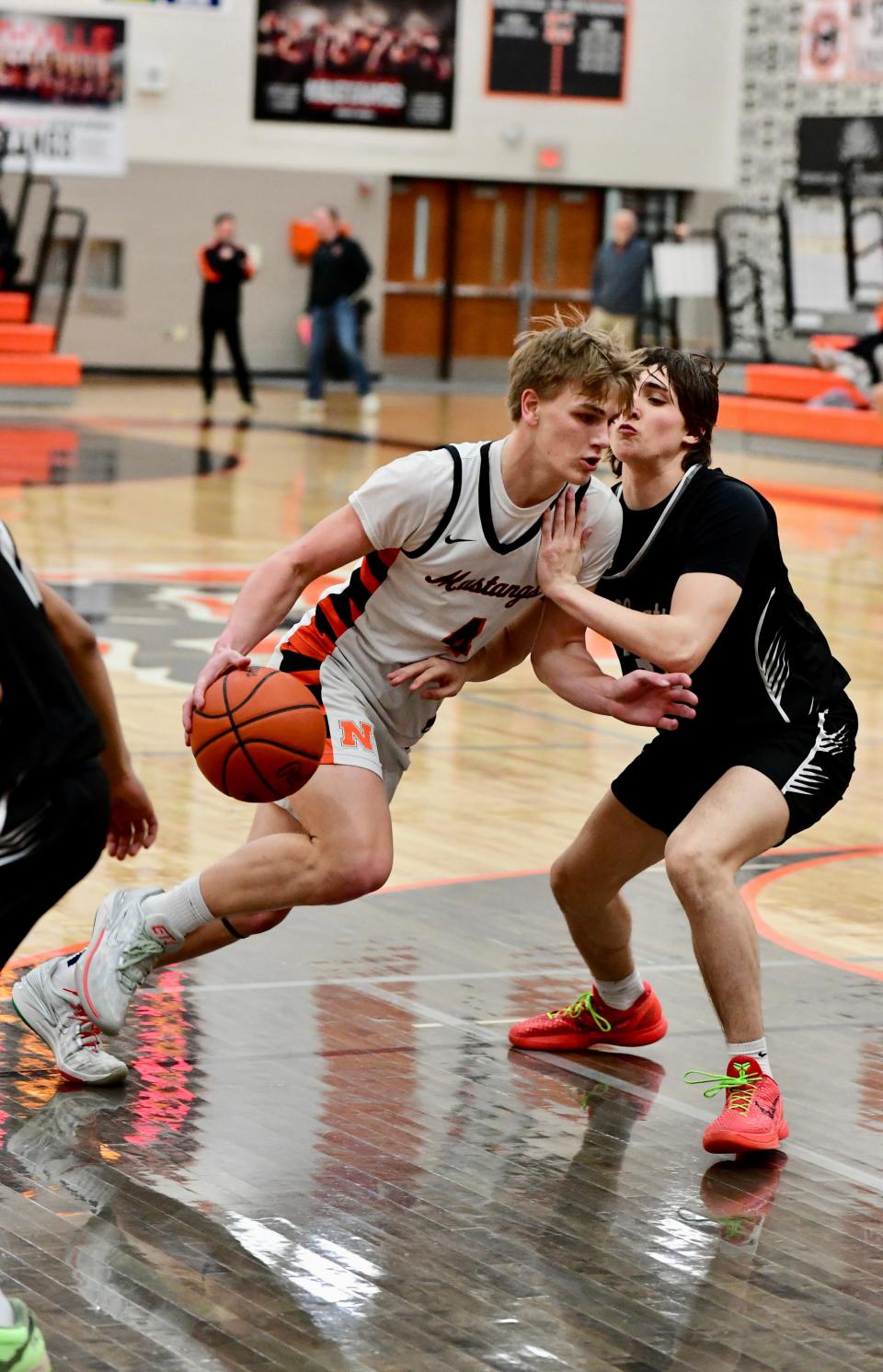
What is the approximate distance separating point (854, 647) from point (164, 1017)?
6236mm

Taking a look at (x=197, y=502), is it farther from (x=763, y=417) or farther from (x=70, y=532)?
(x=763, y=417)

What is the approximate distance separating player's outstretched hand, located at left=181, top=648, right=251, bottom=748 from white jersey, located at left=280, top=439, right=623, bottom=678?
0.39 m

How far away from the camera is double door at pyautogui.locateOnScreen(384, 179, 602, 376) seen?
30484mm

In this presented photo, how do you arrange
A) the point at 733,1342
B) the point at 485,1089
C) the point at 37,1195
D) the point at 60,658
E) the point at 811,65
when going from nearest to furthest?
the point at 60,658
the point at 733,1342
the point at 37,1195
the point at 485,1089
the point at 811,65

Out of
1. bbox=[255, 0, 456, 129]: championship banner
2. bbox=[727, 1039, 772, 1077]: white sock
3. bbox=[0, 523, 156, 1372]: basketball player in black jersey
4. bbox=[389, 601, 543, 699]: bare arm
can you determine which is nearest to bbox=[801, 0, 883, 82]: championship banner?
bbox=[255, 0, 456, 129]: championship banner

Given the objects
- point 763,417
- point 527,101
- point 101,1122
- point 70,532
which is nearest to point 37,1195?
point 101,1122

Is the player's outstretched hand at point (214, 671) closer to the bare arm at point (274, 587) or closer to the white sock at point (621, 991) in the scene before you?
the bare arm at point (274, 587)

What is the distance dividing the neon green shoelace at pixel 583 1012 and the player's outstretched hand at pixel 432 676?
0.76 meters

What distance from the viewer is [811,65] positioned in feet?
98.3

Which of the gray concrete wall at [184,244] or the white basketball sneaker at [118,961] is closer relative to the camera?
the white basketball sneaker at [118,961]

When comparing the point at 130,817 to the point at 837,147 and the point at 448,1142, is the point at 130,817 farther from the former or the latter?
the point at 837,147

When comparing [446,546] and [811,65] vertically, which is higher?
[811,65]

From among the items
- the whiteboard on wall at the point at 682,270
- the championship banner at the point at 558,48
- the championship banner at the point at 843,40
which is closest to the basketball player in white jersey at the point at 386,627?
the whiteboard on wall at the point at 682,270

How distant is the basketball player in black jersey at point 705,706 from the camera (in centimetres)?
434
